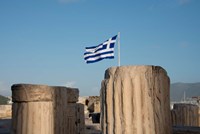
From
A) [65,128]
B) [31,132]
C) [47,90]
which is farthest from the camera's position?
[65,128]

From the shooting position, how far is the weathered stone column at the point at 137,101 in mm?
2904

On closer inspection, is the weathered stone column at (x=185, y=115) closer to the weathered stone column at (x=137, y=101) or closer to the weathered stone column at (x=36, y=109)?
the weathered stone column at (x=36, y=109)

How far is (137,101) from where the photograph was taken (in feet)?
9.62

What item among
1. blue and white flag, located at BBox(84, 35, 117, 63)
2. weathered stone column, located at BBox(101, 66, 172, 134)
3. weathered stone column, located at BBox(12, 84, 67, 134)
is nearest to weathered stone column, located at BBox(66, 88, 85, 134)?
weathered stone column, located at BBox(12, 84, 67, 134)

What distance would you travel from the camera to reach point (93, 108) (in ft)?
63.1

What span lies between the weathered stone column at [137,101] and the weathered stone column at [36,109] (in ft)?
6.06

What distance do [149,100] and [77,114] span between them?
11.7 ft

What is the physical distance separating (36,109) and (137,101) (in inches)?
85.5

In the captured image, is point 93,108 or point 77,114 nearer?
point 77,114

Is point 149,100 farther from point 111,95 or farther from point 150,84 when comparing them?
point 111,95

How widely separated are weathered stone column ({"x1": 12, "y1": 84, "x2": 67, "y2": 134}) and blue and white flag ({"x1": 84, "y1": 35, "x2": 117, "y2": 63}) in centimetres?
761

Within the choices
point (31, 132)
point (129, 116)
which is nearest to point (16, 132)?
point (31, 132)

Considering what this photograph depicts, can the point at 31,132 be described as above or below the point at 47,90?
below

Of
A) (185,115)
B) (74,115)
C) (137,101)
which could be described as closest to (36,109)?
(74,115)
